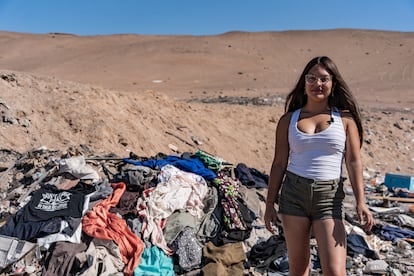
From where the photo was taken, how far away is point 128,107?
8727mm

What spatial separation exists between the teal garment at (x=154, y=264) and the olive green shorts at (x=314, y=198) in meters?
2.08

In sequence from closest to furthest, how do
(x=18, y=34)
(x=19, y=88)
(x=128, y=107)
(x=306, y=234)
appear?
(x=306, y=234) → (x=19, y=88) → (x=128, y=107) → (x=18, y=34)

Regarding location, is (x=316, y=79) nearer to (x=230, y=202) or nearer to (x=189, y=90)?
(x=230, y=202)

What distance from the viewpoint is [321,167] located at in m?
2.58

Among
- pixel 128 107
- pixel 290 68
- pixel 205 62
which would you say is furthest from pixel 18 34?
pixel 128 107

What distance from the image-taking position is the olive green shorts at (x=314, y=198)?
8.41 ft

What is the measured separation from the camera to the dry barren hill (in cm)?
755

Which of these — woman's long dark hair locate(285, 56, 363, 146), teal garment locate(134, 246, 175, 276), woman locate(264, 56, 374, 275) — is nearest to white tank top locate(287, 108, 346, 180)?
woman locate(264, 56, 374, 275)

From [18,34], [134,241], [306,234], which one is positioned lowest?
[134,241]

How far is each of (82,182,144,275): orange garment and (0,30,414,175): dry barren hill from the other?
2.54m

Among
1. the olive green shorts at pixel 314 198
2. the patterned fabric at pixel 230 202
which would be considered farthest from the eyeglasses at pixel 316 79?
the patterned fabric at pixel 230 202

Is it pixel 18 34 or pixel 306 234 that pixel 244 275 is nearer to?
pixel 306 234

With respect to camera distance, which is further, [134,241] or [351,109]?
[134,241]

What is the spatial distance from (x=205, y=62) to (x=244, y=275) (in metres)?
28.0
